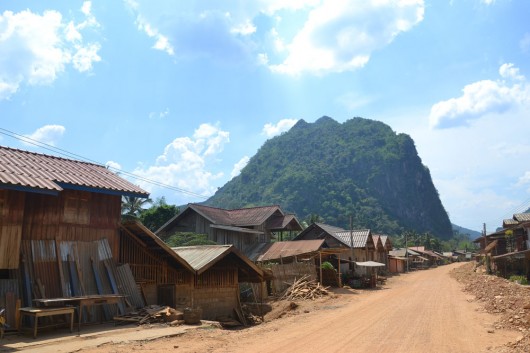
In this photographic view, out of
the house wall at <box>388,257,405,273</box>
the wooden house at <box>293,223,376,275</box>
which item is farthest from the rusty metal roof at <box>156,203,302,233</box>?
the house wall at <box>388,257,405,273</box>

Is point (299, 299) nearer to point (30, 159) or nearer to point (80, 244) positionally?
point (80, 244)

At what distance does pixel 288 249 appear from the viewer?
3412cm

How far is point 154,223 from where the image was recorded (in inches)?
1816

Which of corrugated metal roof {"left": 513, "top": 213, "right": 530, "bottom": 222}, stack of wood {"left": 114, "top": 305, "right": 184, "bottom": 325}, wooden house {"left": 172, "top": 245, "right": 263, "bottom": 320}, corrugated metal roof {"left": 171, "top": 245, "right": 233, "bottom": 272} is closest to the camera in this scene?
stack of wood {"left": 114, "top": 305, "right": 184, "bottom": 325}

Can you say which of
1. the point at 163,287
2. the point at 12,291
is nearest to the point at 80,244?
the point at 12,291

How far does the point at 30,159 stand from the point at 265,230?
25280mm

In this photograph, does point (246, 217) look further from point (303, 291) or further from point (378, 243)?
point (378, 243)

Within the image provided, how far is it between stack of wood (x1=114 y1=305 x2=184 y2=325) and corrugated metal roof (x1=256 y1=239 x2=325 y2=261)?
17.2 meters

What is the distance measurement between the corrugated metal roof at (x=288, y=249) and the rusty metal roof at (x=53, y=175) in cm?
1734

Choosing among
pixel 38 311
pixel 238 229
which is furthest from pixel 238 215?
pixel 38 311

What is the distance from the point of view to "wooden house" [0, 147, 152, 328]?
1232 centimetres

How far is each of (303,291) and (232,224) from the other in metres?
11.5

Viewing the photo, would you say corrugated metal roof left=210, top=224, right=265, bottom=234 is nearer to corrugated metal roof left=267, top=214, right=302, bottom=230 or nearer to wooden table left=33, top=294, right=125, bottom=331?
corrugated metal roof left=267, top=214, right=302, bottom=230

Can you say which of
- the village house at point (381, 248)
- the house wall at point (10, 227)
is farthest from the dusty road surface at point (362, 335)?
the village house at point (381, 248)
